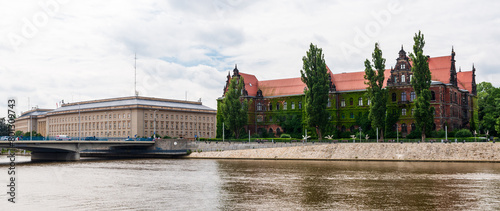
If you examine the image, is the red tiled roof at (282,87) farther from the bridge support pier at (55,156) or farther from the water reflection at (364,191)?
the water reflection at (364,191)

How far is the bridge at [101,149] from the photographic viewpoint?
91.4m

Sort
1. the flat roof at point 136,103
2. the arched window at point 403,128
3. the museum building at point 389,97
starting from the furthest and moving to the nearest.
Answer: the flat roof at point 136,103 < the arched window at point 403,128 < the museum building at point 389,97

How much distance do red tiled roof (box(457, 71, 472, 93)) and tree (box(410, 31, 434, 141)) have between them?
30.2 m

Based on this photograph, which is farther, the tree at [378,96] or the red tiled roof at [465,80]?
the red tiled roof at [465,80]

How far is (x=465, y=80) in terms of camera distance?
400 ft

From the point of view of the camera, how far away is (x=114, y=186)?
4478cm

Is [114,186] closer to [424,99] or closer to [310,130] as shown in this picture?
[424,99]

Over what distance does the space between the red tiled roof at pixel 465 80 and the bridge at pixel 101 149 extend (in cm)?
6640

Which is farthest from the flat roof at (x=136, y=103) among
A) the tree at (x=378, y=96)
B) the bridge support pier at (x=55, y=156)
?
the tree at (x=378, y=96)

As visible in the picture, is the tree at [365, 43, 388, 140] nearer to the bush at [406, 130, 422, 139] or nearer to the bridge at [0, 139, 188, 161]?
the bush at [406, 130, 422, 139]

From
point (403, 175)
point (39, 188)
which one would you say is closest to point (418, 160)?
point (403, 175)

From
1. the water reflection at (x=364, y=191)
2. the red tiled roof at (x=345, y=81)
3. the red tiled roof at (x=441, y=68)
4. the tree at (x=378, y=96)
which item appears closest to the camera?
the water reflection at (x=364, y=191)

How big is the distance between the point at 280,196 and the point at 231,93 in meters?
80.7

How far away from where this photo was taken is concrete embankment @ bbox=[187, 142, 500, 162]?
257 feet
